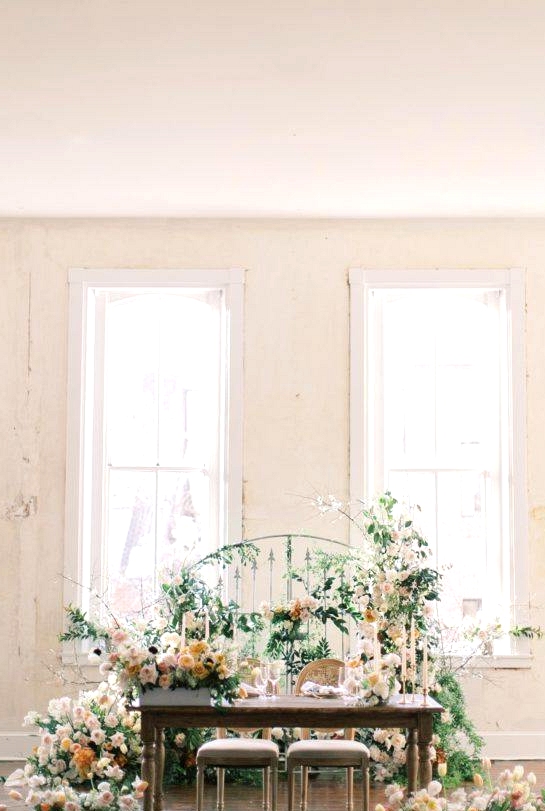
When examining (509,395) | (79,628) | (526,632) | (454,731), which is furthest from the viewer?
(509,395)

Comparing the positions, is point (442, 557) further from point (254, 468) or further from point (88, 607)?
point (88, 607)

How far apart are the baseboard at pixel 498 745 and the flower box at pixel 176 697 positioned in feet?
7.70

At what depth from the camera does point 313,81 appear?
15.9ft

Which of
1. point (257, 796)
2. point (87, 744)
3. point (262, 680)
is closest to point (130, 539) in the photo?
point (87, 744)

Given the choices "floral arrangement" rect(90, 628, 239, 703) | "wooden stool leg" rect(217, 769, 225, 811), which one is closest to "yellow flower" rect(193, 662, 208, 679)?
"floral arrangement" rect(90, 628, 239, 703)

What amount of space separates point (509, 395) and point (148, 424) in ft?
7.85

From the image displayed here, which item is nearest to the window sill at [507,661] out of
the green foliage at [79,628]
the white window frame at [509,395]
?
the white window frame at [509,395]

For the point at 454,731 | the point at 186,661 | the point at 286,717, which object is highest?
the point at 186,661

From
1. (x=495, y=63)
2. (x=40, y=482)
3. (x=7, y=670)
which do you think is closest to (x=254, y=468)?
(x=40, y=482)

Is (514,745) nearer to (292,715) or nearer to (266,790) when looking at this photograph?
(266,790)

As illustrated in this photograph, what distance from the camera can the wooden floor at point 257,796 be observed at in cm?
595

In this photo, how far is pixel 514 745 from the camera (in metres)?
6.93

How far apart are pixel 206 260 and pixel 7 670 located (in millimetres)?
2920

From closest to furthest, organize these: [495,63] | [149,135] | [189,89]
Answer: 1. [495,63]
2. [189,89]
3. [149,135]
